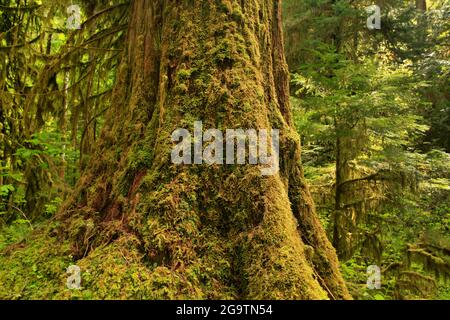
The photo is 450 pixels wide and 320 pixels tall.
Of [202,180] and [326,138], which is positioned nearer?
[202,180]

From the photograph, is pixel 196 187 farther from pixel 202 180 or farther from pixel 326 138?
pixel 326 138

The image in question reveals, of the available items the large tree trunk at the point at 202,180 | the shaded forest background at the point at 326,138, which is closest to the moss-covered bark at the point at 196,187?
the large tree trunk at the point at 202,180

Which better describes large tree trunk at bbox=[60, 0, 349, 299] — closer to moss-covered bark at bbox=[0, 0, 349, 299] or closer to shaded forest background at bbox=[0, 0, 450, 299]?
moss-covered bark at bbox=[0, 0, 349, 299]

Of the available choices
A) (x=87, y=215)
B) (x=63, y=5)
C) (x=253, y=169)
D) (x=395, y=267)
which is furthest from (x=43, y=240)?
(x=395, y=267)

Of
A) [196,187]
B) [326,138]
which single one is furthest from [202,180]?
[326,138]

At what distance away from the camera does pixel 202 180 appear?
10.6 ft

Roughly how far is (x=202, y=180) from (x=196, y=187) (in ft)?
0.28

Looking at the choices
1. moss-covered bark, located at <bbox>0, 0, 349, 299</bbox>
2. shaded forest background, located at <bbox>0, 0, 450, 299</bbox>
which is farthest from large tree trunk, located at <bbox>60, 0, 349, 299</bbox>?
shaded forest background, located at <bbox>0, 0, 450, 299</bbox>

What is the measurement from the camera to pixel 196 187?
3180mm

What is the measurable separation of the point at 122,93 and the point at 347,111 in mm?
3988

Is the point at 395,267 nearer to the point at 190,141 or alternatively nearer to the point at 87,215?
the point at 190,141

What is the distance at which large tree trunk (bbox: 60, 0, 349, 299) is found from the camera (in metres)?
2.95

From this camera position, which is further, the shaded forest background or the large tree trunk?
the shaded forest background

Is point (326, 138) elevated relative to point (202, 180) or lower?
elevated
